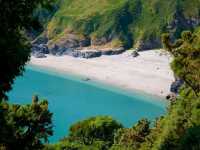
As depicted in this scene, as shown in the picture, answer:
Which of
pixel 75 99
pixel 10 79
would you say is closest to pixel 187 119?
pixel 10 79

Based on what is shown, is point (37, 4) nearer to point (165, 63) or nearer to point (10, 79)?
point (10, 79)

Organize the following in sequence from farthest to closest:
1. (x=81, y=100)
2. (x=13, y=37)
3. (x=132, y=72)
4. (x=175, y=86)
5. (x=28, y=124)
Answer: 1. (x=132, y=72)
2. (x=175, y=86)
3. (x=81, y=100)
4. (x=28, y=124)
5. (x=13, y=37)

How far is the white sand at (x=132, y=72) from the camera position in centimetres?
15500

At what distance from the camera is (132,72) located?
570 ft

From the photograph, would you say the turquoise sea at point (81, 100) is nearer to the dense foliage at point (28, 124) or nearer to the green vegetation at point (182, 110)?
the green vegetation at point (182, 110)

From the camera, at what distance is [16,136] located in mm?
25484

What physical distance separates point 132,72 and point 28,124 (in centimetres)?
14706

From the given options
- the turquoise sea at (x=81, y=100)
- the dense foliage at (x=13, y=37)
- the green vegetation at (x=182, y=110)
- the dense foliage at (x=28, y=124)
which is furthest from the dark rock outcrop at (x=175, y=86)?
the dense foliage at (x=13, y=37)

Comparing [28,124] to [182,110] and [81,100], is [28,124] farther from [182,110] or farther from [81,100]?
[81,100]

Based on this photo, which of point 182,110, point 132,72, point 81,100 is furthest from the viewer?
point 132,72

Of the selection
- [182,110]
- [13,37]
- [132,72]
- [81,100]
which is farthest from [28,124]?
[132,72]

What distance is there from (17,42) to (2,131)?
5677 millimetres

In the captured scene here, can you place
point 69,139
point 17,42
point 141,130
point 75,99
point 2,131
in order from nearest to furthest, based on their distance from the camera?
point 17,42
point 2,131
point 141,130
point 69,139
point 75,99

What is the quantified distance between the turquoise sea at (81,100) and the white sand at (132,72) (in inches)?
208
